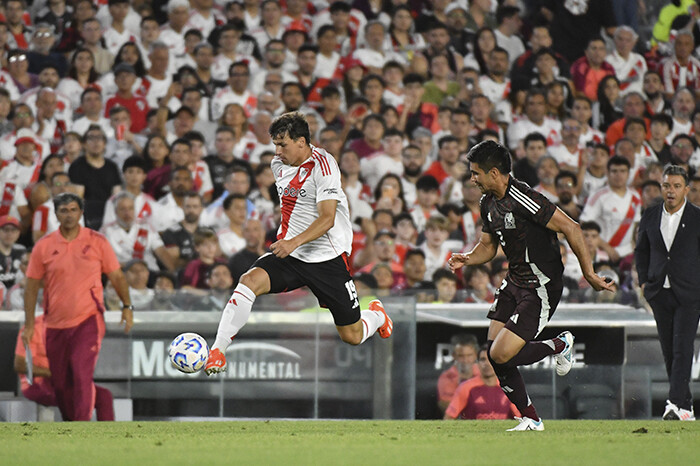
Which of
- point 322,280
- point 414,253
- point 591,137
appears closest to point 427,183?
point 414,253

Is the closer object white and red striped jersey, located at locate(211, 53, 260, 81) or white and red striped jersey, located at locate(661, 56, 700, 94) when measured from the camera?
white and red striped jersey, located at locate(211, 53, 260, 81)

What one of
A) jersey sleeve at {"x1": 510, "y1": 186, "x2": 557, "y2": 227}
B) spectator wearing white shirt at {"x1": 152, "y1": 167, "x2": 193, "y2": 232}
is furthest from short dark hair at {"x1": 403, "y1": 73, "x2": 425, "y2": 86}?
jersey sleeve at {"x1": 510, "y1": 186, "x2": 557, "y2": 227}

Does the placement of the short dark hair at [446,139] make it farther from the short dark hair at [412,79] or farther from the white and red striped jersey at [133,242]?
the white and red striped jersey at [133,242]

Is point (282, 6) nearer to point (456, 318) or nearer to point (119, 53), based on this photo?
point (119, 53)

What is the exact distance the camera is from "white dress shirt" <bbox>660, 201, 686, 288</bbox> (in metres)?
10.1

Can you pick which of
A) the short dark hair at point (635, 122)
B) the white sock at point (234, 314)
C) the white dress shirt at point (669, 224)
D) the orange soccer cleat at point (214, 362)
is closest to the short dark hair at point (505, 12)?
the short dark hair at point (635, 122)

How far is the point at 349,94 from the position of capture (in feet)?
52.6

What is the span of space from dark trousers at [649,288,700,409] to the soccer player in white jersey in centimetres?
293

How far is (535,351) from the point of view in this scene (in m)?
8.32

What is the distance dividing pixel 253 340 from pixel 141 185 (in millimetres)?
3180

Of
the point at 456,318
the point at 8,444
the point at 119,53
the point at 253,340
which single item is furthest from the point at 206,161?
the point at 8,444

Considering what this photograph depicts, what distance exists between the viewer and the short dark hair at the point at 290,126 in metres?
8.21

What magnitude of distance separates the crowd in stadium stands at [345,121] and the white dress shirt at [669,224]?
2.00 meters

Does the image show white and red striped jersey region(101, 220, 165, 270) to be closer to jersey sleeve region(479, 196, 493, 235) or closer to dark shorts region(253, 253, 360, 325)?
dark shorts region(253, 253, 360, 325)
